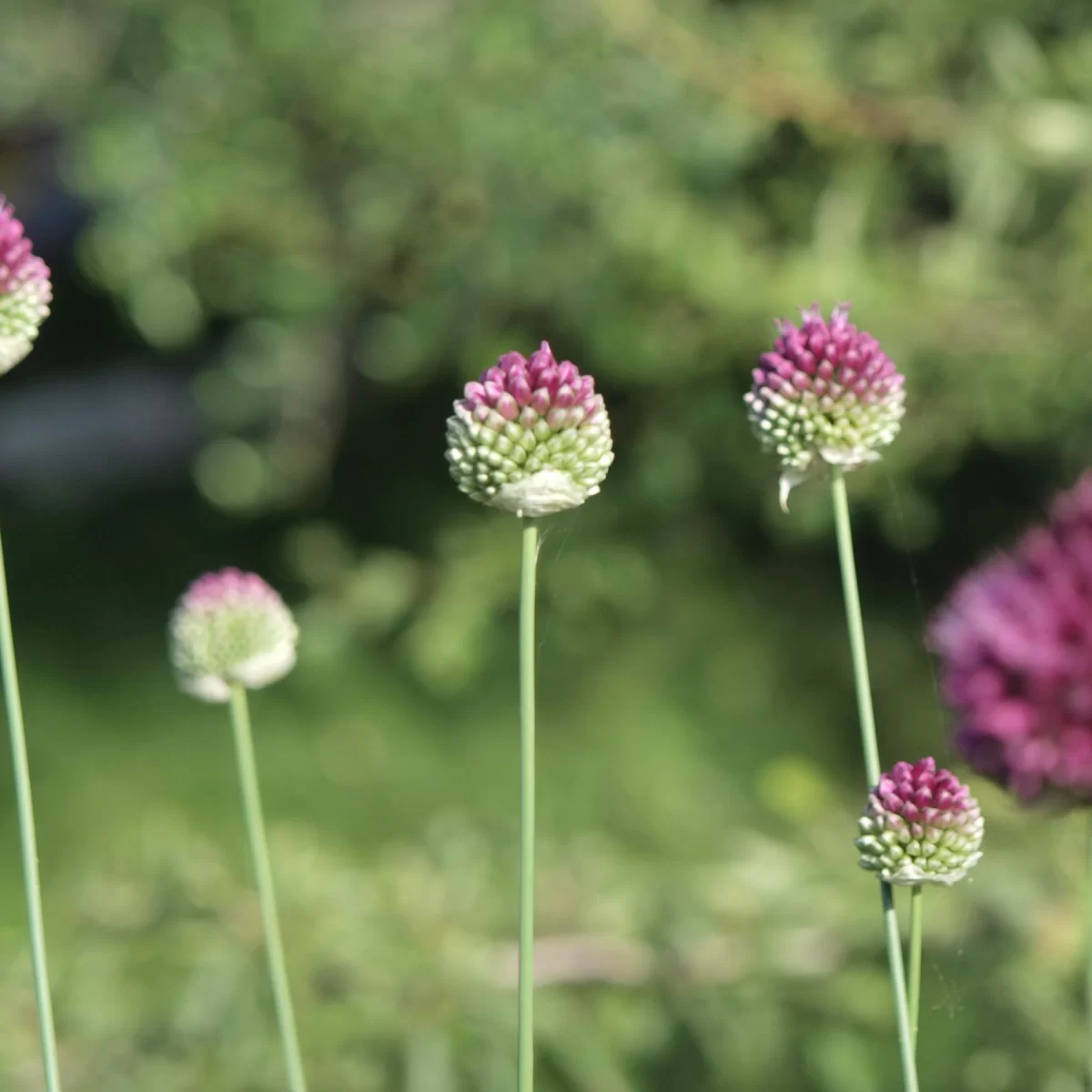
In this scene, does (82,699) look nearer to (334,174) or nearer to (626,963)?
(334,174)

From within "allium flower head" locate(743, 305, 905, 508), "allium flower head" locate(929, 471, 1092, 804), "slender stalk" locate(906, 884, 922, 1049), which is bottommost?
"slender stalk" locate(906, 884, 922, 1049)

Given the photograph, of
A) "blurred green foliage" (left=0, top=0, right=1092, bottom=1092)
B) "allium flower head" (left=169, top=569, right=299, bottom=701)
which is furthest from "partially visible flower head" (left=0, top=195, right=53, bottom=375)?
"blurred green foliage" (left=0, top=0, right=1092, bottom=1092)

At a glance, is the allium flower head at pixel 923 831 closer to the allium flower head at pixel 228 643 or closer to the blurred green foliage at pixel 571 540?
the allium flower head at pixel 228 643

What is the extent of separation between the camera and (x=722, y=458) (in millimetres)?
2439

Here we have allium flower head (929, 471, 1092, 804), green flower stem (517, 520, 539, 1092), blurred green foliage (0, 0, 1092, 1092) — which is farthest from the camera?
blurred green foliage (0, 0, 1092, 1092)

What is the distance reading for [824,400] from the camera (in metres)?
0.60

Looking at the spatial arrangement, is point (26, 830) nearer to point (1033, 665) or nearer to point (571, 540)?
point (1033, 665)

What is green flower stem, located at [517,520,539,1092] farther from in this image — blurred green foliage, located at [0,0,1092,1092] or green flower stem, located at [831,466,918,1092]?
blurred green foliage, located at [0,0,1092,1092]

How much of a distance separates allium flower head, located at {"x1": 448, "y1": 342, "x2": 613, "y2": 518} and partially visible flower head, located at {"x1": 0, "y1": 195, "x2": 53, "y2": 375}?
16cm

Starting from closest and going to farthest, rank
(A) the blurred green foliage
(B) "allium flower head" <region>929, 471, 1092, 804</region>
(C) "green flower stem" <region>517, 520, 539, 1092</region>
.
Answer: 1. (C) "green flower stem" <region>517, 520, 539, 1092</region>
2. (B) "allium flower head" <region>929, 471, 1092, 804</region>
3. (A) the blurred green foliage

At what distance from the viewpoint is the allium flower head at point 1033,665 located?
71 centimetres

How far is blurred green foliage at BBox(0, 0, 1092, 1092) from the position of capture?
4.99 feet

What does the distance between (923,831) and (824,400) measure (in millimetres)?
170

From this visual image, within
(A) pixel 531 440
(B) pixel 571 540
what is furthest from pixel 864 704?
(B) pixel 571 540
